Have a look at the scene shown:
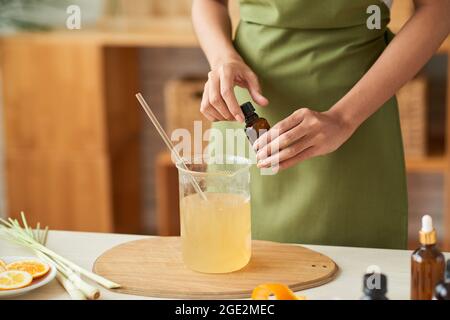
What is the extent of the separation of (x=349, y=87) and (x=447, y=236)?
67.6 inches

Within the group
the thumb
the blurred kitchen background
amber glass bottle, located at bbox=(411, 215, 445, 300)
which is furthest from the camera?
the blurred kitchen background

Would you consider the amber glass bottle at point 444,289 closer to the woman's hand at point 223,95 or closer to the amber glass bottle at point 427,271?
the amber glass bottle at point 427,271

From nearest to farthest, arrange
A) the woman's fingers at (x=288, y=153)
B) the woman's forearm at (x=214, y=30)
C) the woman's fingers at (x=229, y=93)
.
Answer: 1. the woman's fingers at (x=288, y=153)
2. the woman's fingers at (x=229, y=93)
3. the woman's forearm at (x=214, y=30)

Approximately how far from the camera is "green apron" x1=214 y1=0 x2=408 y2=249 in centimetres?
184

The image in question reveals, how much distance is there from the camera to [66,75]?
3.59m

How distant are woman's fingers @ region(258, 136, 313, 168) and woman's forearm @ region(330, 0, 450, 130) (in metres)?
0.15

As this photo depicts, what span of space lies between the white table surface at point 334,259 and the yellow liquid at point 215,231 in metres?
0.14

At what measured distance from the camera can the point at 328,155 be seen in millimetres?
1857

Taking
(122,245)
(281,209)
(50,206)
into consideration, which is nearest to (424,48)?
(281,209)

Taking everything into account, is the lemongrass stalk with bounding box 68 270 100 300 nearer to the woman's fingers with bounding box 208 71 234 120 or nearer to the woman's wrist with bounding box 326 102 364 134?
the woman's fingers with bounding box 208 71 234 120

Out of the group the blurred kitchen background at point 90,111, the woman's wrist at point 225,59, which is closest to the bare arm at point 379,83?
the woman's wrist at point 225,59

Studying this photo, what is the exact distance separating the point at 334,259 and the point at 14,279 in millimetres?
576

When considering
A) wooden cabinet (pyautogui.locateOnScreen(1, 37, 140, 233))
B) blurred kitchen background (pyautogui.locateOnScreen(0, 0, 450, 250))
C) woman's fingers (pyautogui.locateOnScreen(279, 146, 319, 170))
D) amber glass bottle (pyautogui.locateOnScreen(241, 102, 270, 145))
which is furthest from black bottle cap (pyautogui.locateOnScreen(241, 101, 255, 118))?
wooden cabinet (pyautogui.locateOnScreen(1, 37, 140, 233))

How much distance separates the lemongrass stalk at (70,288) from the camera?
1384mm
